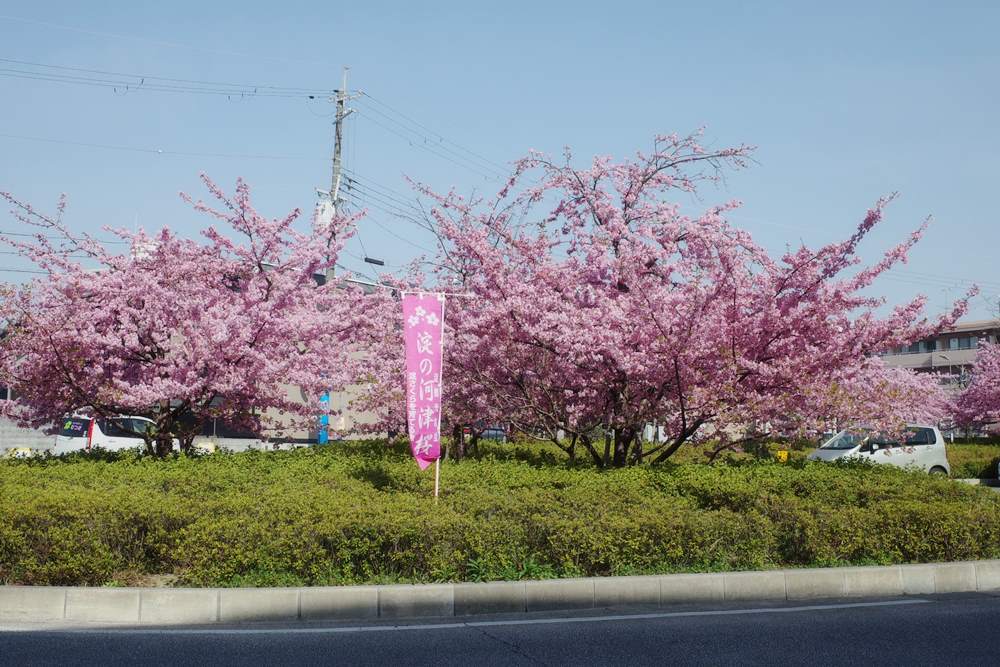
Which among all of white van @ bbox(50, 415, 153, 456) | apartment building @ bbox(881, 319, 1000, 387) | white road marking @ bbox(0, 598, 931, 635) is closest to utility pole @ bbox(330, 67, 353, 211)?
white van @ bbox(50, 415, 153, 456)

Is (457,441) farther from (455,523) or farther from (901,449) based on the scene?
(901,449)

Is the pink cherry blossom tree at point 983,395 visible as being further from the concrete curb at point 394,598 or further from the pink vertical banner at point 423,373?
the pink vertical banner at point 423,373

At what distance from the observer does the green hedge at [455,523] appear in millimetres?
7812

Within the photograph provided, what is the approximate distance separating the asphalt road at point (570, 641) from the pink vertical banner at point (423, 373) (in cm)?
330

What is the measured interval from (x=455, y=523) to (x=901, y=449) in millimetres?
16752

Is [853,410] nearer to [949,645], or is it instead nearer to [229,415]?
[949,645]

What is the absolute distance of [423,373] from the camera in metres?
10.4

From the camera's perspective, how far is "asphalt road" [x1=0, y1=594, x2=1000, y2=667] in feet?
19.3

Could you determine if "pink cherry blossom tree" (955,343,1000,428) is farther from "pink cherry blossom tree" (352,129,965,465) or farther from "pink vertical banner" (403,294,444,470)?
"pink vertical banner" (403,294,444,470)

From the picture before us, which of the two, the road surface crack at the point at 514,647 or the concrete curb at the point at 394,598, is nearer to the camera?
the road surface crack at the point at 514,647

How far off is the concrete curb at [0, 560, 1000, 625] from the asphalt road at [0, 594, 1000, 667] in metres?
0.27

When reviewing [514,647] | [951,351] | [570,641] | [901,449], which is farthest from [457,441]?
[951,351]

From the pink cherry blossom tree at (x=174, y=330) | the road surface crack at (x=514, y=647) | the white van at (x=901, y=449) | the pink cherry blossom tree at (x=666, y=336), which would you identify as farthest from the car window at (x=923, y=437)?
the road surface crack at (x=514, y=647)

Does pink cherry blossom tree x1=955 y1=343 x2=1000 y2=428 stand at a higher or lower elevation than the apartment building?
lower
